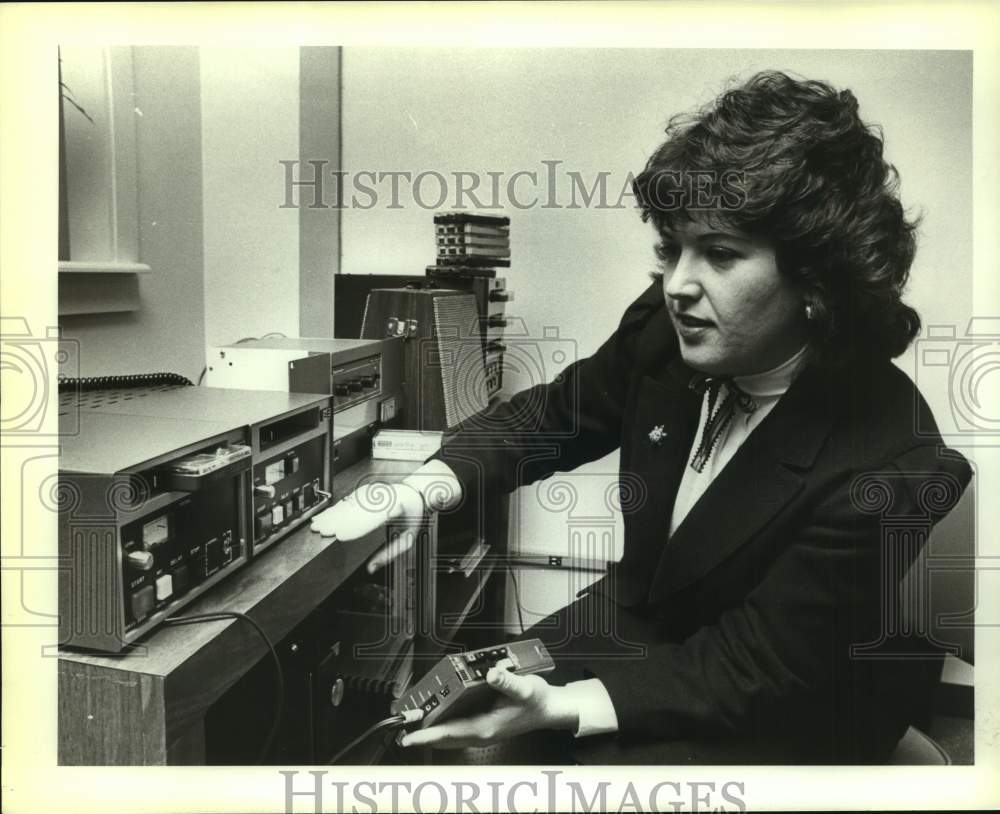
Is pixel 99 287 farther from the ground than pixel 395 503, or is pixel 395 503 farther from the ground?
pixel 99 287

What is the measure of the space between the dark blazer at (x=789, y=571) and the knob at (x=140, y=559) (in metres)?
0.62

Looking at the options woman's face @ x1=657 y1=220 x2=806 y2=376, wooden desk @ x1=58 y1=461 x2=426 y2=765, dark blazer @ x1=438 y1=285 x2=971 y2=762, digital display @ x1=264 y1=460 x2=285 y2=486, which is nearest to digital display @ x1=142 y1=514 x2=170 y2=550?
wooden desk @ x1=58 y1=461 x2=426 y2=765

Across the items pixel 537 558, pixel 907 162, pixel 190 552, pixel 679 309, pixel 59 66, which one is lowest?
pixel 537 558

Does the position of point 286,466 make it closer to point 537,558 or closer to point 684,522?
point 684,522

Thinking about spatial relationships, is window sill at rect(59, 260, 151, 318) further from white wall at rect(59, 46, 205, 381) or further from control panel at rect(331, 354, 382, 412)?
control panel at rect(331, 354, 382, 412)

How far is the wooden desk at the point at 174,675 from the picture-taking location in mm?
857

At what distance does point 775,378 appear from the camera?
1187 millimetres

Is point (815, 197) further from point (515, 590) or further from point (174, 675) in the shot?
point (515, 590)

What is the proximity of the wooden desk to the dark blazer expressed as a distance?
0.47m

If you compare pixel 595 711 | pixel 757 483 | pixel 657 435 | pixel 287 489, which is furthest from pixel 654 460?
pixel 287 489

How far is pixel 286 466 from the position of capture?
1230 mm

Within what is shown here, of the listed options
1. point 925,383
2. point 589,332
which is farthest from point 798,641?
point 589,332

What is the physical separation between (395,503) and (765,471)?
23.0 inches

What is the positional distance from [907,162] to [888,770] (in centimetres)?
91
